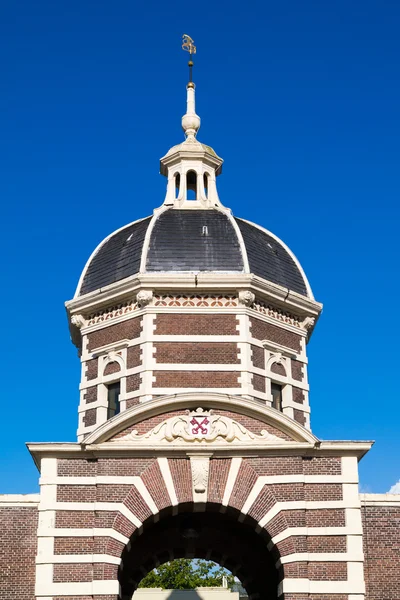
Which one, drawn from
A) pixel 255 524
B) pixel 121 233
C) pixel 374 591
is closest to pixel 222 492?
pixel 255 524

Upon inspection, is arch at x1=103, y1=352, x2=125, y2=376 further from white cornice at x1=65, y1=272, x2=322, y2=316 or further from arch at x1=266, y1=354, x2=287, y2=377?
arch at x1=266, y1=354, x2=287, y2=377

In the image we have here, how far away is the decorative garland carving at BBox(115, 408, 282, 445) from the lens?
22.8 metres

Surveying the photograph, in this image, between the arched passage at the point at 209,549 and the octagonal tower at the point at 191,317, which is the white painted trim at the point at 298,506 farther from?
the octagonal tower at the point at 191,317

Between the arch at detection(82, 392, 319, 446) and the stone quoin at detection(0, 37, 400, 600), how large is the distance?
31 millimetres

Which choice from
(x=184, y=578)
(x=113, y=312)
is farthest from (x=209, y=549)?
(x=184, y=578)

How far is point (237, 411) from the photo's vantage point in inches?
907

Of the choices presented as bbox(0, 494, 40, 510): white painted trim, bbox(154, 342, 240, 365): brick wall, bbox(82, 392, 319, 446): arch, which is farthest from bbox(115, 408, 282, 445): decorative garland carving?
bbox(154, 342, 240, 365): brick wall

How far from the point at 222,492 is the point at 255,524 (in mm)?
1133

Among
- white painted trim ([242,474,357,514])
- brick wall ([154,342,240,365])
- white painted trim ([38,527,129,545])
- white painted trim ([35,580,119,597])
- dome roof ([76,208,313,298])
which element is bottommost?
white painted trim ([35,580,119,597])

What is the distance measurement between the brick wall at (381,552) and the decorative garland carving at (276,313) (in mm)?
7256

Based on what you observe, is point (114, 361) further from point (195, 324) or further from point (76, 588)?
point (76, 588)

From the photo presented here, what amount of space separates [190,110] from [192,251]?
9.25 meters

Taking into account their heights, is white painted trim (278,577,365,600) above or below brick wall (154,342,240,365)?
below

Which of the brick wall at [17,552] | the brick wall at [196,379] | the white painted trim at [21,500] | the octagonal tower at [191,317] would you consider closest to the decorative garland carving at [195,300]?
the octagonal tower at [191,317]
